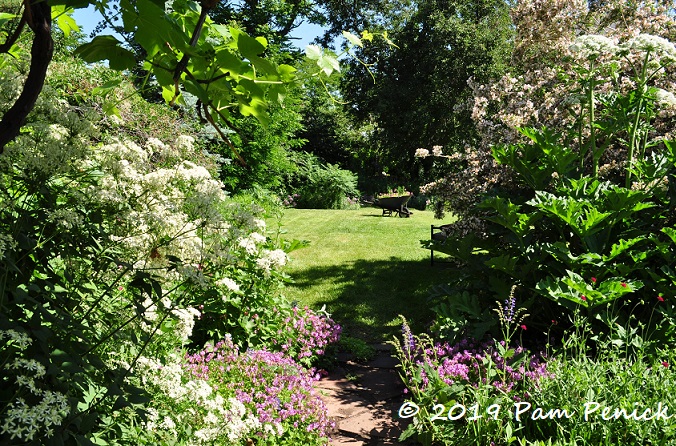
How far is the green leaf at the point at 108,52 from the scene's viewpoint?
1294mm

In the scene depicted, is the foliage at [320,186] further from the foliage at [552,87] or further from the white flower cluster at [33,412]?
the white flower cluster at [33,412]

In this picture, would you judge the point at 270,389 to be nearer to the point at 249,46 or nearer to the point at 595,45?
the point at 249,46

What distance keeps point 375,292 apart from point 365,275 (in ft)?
2.77

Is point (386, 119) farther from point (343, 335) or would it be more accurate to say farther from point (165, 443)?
point (165, 443)

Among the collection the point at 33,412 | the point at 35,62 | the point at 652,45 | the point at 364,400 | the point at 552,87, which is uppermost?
the point at 552,87

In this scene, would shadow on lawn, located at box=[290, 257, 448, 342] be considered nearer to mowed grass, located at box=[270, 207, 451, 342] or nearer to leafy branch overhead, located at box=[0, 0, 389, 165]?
mowed grass, located at box=[270, 207, 451, 342]

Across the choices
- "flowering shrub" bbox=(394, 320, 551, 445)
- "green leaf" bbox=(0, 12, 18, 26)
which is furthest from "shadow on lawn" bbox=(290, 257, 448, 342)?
"green leaf" bbox=(0, 12, 18, 26)

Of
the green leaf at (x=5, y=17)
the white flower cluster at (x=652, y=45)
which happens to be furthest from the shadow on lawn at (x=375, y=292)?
the green leaf at (x=5, y=17)

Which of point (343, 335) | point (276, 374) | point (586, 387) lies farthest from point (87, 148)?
point (343, 335)

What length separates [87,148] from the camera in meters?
1.81

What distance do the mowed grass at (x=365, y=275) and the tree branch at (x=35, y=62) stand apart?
11.0ft

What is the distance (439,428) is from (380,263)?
547 cm

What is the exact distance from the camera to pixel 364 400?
391 cm

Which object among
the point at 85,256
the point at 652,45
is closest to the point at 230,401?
the point at 85,256
